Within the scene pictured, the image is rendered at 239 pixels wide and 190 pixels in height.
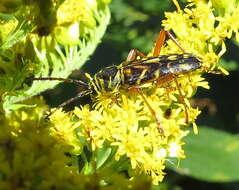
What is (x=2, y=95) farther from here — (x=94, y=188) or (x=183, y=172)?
(x=183, y=172)

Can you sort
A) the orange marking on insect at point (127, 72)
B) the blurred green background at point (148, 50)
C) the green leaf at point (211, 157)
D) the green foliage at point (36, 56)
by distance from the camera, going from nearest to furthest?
the green foliage at point (36, 56), the orange marking on insect at point (127, 72), the green leaf at point (211, 157), the blurred green background at point (148, 50)

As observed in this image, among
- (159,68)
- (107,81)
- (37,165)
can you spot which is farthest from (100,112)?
(37,165)

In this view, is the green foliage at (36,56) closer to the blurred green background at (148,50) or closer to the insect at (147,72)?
the insect at (147,72)

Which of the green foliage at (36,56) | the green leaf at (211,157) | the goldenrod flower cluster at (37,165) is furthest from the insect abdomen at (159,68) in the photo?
the green leaf at (211,157)

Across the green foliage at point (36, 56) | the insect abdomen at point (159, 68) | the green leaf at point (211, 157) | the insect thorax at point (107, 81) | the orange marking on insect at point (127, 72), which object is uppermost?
the green foliage at point (36, 56)

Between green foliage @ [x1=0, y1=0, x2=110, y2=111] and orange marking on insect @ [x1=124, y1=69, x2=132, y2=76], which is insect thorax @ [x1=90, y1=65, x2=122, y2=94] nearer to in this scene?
orange marking on insect @ [x1=124, y1=69, x2=132, y2=76]

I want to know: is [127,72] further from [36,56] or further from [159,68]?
[36,56]

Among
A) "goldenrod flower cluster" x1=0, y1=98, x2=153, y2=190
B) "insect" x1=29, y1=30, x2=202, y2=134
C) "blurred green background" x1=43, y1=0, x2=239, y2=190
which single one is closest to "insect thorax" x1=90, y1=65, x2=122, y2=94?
"insect" x1=29, y1=30, x2=202, y2=134
